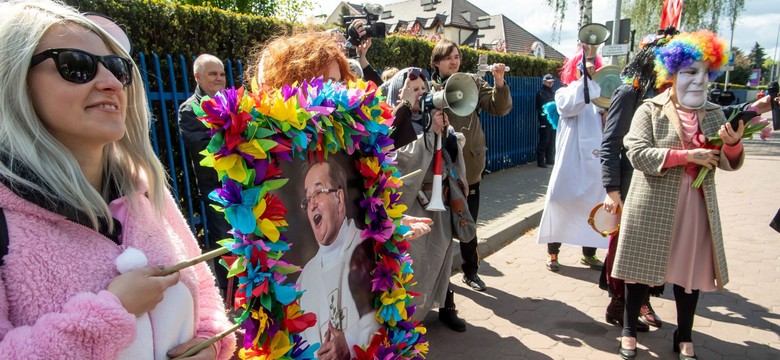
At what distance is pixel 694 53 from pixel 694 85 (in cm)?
19

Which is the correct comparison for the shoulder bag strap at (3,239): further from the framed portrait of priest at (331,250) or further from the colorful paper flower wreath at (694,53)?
the colorful paper flower wreath at (694,53)

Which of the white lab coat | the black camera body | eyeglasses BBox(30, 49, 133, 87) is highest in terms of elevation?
the black camera body

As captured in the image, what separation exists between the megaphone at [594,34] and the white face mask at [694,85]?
1.53 m

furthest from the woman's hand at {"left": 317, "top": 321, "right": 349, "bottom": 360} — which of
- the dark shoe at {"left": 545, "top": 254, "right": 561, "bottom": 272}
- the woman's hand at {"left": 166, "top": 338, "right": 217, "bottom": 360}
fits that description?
the dark shoe at {"left": 545, "top": 254, "right": 561, "bottom": 272}

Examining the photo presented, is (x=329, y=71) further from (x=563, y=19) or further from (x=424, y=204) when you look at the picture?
(x=563, y=19)

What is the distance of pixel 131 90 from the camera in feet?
4.64

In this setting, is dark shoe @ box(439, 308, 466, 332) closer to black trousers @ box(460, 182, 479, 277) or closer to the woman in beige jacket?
black trousers @ box(460, 182, 479, 277)

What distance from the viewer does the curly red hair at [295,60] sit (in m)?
1.89

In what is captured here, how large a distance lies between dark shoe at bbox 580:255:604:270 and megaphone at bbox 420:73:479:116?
291 cm

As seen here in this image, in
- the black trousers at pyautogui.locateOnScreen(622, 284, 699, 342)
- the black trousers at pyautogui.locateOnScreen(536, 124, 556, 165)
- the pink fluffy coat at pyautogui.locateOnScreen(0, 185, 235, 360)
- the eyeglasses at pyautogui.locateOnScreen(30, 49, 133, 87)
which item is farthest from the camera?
the black trousers at pyautogui.locateOnScreen(536, 124, 556, 165)

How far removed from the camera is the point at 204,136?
3.50m

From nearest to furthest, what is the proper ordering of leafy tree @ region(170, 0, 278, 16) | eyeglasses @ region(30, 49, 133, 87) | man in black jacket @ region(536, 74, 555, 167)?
eyeglasses @ region(30, 49, 133, 87) → man in black jacket @ region(536, 74, 555, 167) → leafy tree @ region(170, 0, 278, 16)

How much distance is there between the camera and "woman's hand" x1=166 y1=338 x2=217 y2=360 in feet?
4.32

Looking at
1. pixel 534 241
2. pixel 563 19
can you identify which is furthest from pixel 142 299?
pixel 563 19
